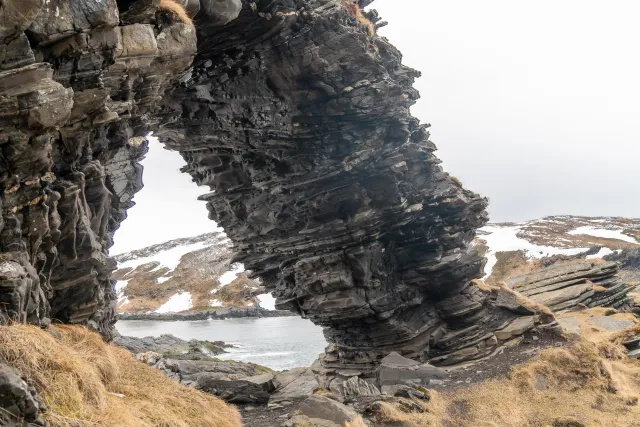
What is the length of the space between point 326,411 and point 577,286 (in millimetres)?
36312

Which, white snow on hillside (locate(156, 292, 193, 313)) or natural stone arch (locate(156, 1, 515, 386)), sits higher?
natural stone arch (locate(156, 1, 515, 386))

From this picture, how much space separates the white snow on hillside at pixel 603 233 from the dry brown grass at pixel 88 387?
125 m

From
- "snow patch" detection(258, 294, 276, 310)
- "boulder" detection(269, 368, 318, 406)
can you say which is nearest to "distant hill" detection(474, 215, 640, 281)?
"snow patch" detection(258, 294, 276, 310)

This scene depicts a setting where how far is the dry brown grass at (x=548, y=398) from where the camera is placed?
21.5m

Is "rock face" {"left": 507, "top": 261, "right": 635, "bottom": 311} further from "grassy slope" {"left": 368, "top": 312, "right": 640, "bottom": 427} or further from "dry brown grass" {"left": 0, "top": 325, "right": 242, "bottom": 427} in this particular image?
"dry brown grass" {"left": 0, "top": 325, "right": 242, "bottom": 427}

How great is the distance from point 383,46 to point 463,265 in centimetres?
1696

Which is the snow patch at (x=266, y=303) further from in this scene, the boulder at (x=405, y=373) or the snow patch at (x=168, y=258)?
the boulder at (x=405, y=373)

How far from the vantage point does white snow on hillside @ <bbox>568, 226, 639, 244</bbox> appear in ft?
383

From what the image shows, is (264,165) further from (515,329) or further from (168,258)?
(168,258)

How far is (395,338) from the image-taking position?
1347 inches

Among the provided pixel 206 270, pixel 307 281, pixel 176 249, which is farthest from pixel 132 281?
pixel 307 281

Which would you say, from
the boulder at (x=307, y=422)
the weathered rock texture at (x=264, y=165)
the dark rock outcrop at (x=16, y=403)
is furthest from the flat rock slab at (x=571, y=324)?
the dark rock outcrop at (x=16, y=403)

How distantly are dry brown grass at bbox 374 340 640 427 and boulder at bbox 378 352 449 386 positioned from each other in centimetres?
273

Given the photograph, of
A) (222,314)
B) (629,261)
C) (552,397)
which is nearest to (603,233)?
(629,261)
